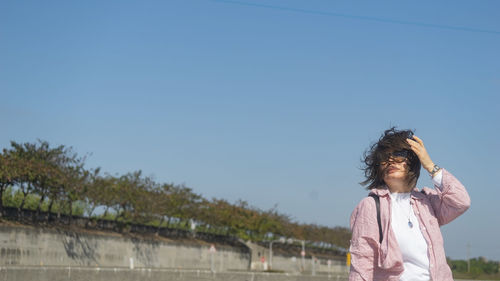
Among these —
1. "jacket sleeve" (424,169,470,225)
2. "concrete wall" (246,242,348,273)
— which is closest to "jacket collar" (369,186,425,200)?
"jacket sleeve" (424,169,470,225)

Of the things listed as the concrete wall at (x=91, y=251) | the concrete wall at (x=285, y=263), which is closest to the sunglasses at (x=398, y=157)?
the concrete wall at (x=91, y=251)

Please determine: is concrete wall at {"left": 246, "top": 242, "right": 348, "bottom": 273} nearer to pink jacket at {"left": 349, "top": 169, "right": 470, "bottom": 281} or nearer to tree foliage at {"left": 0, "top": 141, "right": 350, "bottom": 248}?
tree foliage at {"left": 0, "top": 141, "right": 350, "bottom": 248}

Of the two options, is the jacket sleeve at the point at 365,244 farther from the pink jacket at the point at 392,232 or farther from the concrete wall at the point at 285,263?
the concrete wall at the point at 285,263

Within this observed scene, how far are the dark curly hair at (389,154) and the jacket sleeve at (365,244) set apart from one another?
0.96 feet

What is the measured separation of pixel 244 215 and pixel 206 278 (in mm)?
46234

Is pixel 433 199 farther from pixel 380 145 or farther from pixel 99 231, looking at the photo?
pixel 99 231

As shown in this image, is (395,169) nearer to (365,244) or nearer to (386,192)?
(386,192)

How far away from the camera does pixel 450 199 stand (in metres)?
3.84

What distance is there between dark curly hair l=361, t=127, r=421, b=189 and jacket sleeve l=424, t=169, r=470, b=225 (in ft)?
0.57

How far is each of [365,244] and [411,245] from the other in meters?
0.26

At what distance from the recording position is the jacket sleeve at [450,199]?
384 cm

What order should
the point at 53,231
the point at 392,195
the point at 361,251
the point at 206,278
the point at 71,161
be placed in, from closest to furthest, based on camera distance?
the point at 361,251 → the point at 392,195 → the point at 206,278 → the point at 53,231 → the point at 71,161

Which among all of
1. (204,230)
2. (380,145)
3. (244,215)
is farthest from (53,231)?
(380,145)

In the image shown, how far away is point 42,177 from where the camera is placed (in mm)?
34781
